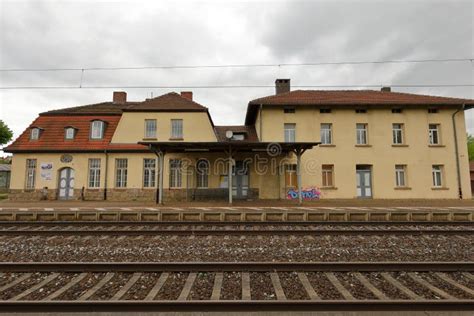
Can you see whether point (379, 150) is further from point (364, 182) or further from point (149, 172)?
point (149, 172)

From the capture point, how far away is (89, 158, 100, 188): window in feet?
61.3

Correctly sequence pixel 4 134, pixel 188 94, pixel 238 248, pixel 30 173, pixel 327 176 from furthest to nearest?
pixel 4 134
pixel 188 94
pixel 327 176
pixel 30 173
pixel 238 248

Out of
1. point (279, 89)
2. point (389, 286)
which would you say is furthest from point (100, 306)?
point (279, 89)

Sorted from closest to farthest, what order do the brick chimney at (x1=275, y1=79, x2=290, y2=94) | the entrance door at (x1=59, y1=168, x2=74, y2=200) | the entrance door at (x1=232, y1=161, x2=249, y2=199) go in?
the entrance door at (x1=59, y1=168, x2=74, y2=200), the entrance door at (x1=232, y1=161, x2=249, y2=199), the brick chimney at (x1=275, y1=79, x2=290, y2=94)

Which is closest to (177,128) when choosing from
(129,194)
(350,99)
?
(129,194)

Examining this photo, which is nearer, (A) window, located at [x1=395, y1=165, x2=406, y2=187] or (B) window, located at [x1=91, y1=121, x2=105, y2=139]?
(A) window, located at [x1=395, y1=165, x2=406, y2=187]

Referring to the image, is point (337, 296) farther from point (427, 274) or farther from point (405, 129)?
point (405, 129)

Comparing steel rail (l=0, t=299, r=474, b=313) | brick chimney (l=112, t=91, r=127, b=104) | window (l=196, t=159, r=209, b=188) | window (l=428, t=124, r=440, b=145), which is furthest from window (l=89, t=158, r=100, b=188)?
window (l=428, t=124, r=440, b=145)

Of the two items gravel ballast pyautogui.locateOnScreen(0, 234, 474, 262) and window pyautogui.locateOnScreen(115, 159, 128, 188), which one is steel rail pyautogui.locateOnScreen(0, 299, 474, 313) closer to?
gravel ballast pyautogui.locateOnScreen(0, 234, 474, 262)

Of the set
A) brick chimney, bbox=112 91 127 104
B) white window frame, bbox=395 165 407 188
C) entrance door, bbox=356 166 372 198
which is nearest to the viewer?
entrance door, bbox=356 166 372 198

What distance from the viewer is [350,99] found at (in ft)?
64.1

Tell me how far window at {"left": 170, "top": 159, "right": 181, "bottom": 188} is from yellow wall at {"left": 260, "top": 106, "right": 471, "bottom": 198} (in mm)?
6758

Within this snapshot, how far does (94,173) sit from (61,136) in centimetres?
389

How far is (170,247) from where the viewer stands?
6.36 metres
